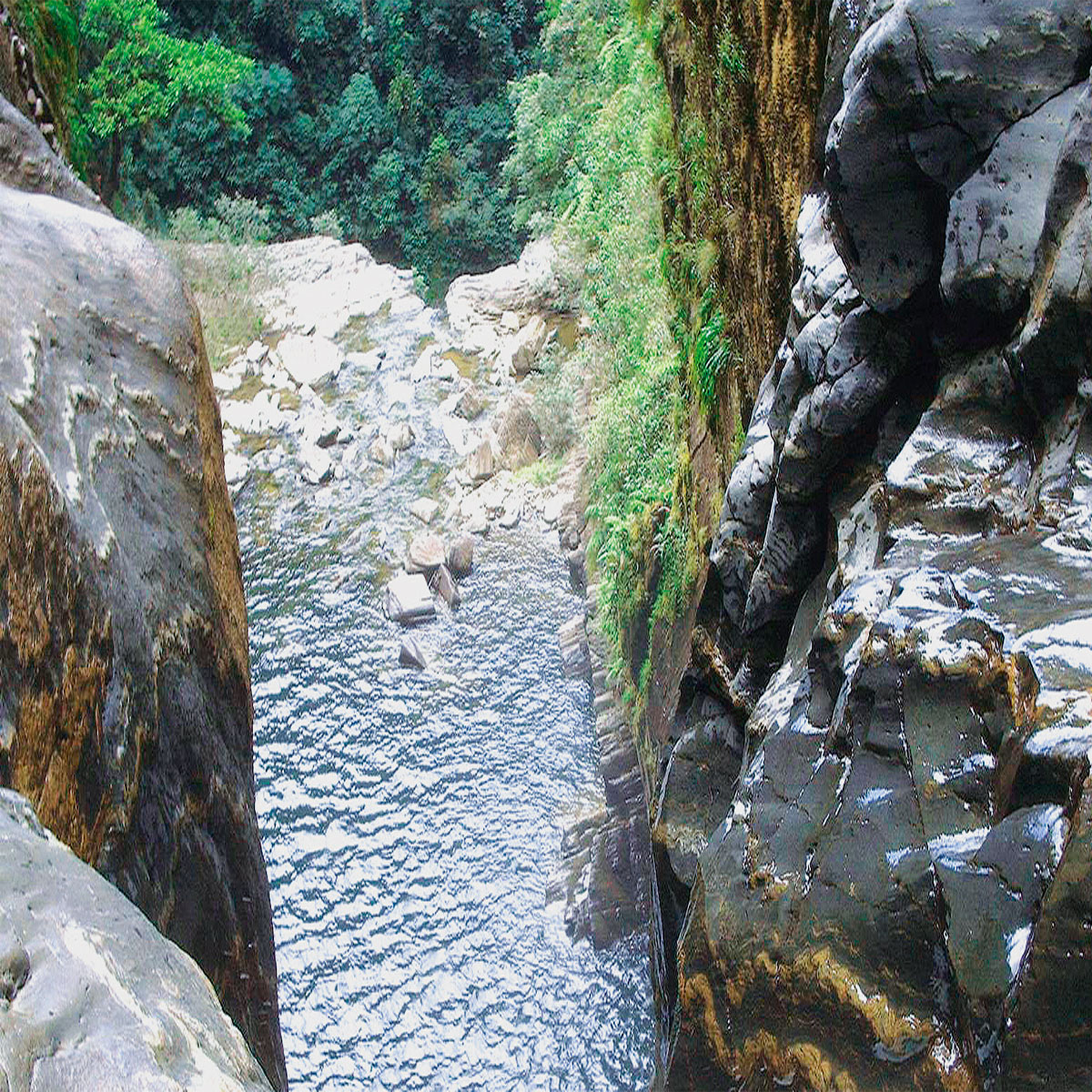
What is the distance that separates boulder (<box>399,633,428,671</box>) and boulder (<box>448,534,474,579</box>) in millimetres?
1531

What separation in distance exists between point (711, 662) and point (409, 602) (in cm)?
897

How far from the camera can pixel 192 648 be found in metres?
3.89

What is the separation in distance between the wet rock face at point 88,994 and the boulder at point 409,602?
37.5 ft

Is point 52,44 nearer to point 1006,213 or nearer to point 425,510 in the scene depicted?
point 1006,213

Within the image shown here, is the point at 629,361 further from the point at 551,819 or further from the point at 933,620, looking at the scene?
the point at 933,620

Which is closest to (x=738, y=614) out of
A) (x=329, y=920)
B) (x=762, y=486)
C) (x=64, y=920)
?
(x=762, y=486)

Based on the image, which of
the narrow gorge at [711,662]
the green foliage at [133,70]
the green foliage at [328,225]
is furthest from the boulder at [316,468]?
the green foliage at [328,225]

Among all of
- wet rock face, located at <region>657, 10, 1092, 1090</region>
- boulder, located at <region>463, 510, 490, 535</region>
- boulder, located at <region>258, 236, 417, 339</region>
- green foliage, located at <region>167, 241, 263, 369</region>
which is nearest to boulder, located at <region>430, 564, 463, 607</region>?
boulder, located at <region>463, 510, 490, 535</region>

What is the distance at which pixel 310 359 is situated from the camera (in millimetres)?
18672

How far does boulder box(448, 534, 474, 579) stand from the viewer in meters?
14.4

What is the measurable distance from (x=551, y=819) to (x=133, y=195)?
1595cm

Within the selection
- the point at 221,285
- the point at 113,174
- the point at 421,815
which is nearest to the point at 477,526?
the point at 421,815

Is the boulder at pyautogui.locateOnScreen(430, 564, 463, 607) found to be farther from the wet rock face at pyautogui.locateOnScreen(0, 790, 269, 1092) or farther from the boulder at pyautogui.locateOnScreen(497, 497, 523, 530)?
the wet rock face at pyautogui.locateOnScreen(0, 790, 269, 1092)

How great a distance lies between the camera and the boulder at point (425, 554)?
14.3 meters
